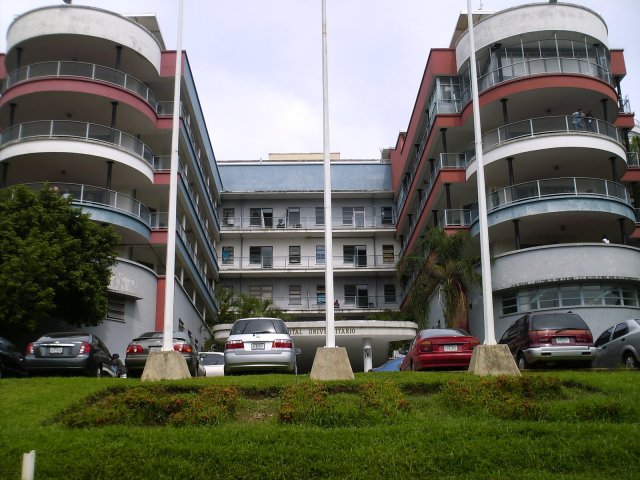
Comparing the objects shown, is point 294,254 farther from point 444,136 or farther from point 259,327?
point 259,327

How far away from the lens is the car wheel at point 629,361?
19.1m

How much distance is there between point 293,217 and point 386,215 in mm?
7162

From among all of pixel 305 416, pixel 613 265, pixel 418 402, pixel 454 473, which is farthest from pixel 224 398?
pixel 613 265

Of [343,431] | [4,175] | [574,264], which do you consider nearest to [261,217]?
[4,175]

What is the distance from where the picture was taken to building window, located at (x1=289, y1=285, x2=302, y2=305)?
55.1 m

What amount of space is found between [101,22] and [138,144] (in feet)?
18.8

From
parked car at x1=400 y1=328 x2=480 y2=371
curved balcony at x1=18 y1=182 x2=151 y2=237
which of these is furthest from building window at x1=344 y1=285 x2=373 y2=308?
parked car at x1=400 y1=328 x2=480 y2=371

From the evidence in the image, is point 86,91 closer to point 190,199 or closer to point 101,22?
point 101,22

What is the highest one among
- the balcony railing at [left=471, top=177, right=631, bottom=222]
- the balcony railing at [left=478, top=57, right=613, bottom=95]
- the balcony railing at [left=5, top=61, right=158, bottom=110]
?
the balcony railing at [left=478, top=57, right=613, bottom=95]

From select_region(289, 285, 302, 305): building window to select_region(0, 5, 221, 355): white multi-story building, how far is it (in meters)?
16.7

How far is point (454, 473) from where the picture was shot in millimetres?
9922

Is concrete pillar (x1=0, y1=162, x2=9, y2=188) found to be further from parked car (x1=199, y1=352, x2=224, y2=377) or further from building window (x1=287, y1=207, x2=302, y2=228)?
building window (x1=287, y1=207, x2=302, y2=228)

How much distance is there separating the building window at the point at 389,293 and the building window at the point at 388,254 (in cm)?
183

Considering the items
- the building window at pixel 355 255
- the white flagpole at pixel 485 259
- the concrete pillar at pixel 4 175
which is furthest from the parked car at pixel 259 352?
the building window at pixel 355 255
